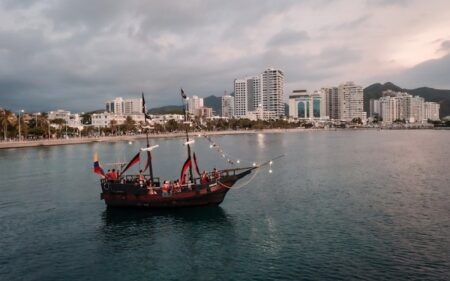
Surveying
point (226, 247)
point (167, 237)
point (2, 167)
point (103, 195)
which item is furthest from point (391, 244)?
point (2, 167)

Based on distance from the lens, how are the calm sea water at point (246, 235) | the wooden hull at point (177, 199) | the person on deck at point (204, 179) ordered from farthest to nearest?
the person on deck at point (204, 179) → the wooden hull at point (177, 199) → the calm sea water at point (246, 235)

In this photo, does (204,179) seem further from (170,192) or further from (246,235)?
(246,235)

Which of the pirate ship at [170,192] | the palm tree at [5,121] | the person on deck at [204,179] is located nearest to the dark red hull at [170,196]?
the pirate ship at [170,192]

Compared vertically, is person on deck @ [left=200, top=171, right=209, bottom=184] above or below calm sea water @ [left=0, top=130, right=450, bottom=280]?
above

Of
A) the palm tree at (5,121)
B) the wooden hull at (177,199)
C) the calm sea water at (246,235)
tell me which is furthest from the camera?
the palm tree at (5,121)

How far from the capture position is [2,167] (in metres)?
90.1

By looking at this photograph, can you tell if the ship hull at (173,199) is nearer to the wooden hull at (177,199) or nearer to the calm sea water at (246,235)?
the wooden hull at (177,199)

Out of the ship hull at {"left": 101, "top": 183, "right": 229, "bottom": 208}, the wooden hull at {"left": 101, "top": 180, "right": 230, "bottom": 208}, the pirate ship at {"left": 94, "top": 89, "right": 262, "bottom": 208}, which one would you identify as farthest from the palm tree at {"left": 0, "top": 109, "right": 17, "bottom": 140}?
the wooden hull at {"left": 101, "top": 180, "right": 230, "bottom": 208}

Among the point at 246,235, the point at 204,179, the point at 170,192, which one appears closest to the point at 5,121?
the point at 170,192

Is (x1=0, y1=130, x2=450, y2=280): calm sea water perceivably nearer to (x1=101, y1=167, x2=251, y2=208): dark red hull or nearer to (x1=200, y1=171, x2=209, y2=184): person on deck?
(x1=101, y1=167, x2=251, y2=208): dark red hull

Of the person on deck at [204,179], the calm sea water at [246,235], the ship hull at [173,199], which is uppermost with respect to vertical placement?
the person on deck at [204,179]

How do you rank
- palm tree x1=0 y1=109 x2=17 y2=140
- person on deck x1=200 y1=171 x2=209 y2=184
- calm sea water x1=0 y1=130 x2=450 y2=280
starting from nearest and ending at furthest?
calm sea water x1=0 y1=130 x2=450 y2=280, person on deck x1=200 y1=171 x2=209 y2=184, palm tree x1=0 y1=109 x2=17 y2=140

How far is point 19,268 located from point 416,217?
34.3m

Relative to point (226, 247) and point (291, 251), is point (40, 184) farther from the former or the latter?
point (291, 251)
